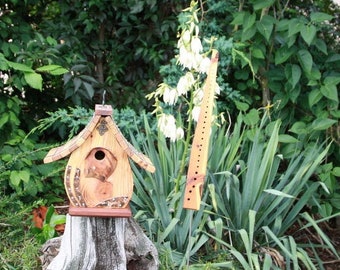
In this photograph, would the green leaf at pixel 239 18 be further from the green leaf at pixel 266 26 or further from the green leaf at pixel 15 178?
the green leaf at pixel 15 178

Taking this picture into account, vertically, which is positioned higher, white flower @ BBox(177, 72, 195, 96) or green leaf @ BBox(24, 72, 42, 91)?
green leaf @ BBox(24, 72, 42, 91)

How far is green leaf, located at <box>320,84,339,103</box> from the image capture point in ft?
14.0

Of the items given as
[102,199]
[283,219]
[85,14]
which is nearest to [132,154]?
[102,199]

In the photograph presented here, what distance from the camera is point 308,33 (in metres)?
4.18

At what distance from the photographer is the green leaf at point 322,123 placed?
4340 mm

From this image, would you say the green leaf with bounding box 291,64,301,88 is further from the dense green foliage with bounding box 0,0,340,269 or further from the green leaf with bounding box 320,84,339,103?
the green leaf with bounding box 320,84,339,103

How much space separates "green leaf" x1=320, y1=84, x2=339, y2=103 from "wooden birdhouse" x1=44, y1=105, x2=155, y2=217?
1710 millimetres

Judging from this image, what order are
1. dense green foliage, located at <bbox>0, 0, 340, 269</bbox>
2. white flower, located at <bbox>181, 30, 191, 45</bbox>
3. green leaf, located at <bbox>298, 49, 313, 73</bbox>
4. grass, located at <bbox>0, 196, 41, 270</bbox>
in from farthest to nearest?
1. green leaf, located at <bbox>298, 49, 313, 73</bbox>
2. dense green foliage, located at <bbox>0, 0, 340, 269</bbox>
3. grass, located at <bbox>0, 196, 41, 270</bbox>
4. white flower, located at <bbox>181, 30, 191, 45</bbox>

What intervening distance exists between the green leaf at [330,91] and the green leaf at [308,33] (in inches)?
14.3

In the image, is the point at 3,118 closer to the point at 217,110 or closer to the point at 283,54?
the point at 217,110

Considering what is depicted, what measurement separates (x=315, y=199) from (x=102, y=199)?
1.81 metres

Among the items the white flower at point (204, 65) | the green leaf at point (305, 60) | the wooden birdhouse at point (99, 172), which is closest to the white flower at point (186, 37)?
the white flower at point (204, 65)

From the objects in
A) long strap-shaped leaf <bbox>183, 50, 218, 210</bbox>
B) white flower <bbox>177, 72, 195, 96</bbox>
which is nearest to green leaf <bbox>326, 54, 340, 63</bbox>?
white flower <bbox>177, 72, 195, 96</bbox>

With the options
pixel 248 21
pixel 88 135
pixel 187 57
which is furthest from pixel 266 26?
pixel 88 135
